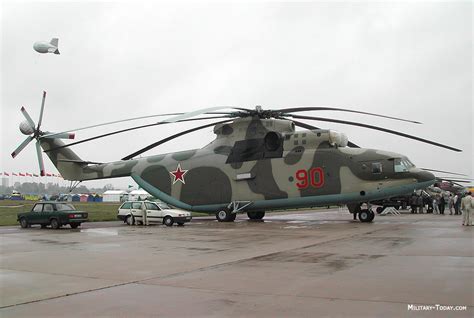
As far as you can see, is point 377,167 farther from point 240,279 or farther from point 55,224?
point 55,224

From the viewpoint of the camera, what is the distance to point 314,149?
22234 millimetres

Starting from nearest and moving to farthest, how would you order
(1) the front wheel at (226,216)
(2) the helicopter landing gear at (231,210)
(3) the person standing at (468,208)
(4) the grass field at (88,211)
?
1. (3) the person standing at (468,208)
2. (2) the helicopter landing gear at (231,210)
3. (1) the front wheel at (226,216)
4. (4) the grass field at (88,211)

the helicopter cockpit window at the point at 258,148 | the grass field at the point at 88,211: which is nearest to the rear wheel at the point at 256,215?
the helicopter cockpit window at the point at 258,148

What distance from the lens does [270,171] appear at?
75.7 feet

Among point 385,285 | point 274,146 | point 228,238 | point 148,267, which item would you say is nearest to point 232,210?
point 274,146

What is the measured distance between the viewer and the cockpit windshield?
820 inches

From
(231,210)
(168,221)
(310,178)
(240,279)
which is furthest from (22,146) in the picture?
(240,279)

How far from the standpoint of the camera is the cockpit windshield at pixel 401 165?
20828 mm

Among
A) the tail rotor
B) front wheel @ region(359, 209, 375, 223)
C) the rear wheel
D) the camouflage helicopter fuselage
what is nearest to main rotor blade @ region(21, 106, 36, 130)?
the tail rotor

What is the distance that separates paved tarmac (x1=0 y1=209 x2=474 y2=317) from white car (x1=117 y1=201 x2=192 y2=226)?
924 centimetres

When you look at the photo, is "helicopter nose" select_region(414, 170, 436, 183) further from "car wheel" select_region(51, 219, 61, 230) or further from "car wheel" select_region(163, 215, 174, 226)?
"car wheel" select_region(51, 219, 61, 230)

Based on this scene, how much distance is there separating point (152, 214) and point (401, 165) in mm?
12473

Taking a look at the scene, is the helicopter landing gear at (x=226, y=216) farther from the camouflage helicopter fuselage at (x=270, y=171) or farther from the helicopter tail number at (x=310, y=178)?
the helicopter tail number at (x=310, y=178)

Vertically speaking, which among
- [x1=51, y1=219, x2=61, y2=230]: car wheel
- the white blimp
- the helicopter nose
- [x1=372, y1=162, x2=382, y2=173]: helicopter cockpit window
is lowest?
[x1=51, y1=219, x2=61, y2=230]: car wheel
